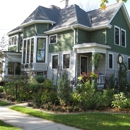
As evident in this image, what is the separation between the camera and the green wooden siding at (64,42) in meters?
17.2

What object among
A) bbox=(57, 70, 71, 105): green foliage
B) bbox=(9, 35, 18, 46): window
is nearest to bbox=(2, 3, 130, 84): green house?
bbox=(9, 35, 18, 46): window

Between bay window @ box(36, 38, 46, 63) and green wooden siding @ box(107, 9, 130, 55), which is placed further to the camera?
bay window @ box(36, 38, 46, 63)

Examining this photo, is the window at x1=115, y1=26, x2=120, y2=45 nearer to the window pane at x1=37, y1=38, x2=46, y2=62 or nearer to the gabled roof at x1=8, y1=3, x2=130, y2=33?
the gabled roof at x1=8, y1=3, x2=130, y2=33

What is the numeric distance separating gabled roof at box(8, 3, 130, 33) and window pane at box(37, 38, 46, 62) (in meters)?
1.32

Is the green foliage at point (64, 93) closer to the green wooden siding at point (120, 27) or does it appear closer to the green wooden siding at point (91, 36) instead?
the green wooden siding at point (91, 36)

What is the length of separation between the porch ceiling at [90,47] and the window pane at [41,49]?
4.06 meters

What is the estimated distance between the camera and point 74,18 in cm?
1770

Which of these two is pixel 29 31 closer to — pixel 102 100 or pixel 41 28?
pixel 41 28

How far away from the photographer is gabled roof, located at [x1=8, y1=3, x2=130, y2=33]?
673 inches

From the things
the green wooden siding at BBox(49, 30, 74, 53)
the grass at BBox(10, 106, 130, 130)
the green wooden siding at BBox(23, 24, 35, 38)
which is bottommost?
the grass at BBox(10, 106, 130, 130)

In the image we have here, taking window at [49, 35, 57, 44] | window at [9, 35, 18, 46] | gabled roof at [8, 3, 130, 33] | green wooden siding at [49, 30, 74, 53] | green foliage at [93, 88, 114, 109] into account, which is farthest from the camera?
window at [9, 35, 18, 46]

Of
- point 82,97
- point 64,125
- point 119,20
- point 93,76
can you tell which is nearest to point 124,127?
point 64,125

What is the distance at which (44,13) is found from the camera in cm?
2008

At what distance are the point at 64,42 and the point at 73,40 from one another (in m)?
1.20
